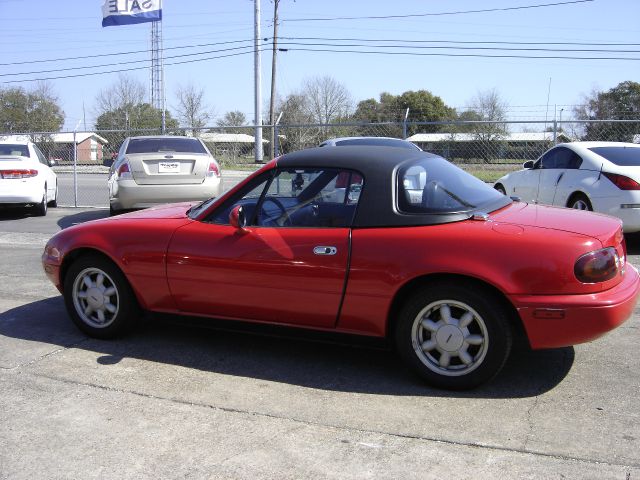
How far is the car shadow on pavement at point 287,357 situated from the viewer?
3.78m

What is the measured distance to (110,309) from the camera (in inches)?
183

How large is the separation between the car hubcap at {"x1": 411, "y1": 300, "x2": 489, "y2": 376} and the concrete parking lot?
0.57 feet

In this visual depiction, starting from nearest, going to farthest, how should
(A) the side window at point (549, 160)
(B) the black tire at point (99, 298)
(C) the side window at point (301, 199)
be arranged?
(C) the side window at point (301, 199) < (B) the black tire at point (99, 298) < (A) the side window at point (549, 160)

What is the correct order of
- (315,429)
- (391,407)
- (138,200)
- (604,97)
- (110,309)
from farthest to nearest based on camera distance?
(604,97) < (138,200) < (110,309) < (391,407) < (315,429)

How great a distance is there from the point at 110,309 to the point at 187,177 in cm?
552

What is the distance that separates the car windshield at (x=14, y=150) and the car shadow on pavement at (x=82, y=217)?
1.46 meters

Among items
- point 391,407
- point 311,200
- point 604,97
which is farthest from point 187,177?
point 604,97

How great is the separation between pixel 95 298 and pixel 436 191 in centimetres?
262

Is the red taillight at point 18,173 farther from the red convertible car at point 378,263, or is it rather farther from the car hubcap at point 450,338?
the car hubcap at point 450,338

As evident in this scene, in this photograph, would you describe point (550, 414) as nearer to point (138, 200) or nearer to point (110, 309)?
point (110, 309)

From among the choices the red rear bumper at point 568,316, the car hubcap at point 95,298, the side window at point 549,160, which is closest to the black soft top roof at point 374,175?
the red rear bumper at point 568,316

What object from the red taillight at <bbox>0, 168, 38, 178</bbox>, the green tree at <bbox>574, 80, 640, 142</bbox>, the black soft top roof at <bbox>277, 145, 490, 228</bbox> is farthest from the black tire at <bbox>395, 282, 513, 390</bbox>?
the green tree at <bbox>574, 80, 640, 142</bbox>

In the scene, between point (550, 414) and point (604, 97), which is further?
point (604, 97)

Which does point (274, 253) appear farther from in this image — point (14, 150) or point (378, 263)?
point (14, 150)
